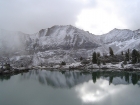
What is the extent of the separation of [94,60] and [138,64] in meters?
44.9

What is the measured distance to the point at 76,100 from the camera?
5203 cm

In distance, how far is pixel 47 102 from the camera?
51.0 meters

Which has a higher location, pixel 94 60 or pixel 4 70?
pixel 94 60

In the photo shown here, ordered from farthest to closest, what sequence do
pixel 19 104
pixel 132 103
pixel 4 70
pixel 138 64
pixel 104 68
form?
pixel 4 70
pixel 104 68
pixel 138 64
pixel 19 104
pixel 132 103

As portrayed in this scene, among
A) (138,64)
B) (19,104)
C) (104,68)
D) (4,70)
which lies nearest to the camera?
(19,104)

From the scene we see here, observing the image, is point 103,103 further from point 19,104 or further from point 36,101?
point 19,104

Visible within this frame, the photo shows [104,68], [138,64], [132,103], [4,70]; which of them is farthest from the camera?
[4,70]

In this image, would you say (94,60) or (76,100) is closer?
(76,100)

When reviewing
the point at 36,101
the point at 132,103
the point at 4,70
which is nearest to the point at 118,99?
the point at 132,103

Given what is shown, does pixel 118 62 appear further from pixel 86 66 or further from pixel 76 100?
pixel 76 100

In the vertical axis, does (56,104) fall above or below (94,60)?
below

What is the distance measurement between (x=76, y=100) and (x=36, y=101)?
1449 centimetres

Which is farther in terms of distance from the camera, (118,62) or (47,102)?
(118,62)

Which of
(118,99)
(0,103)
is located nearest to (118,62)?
(118,99)
